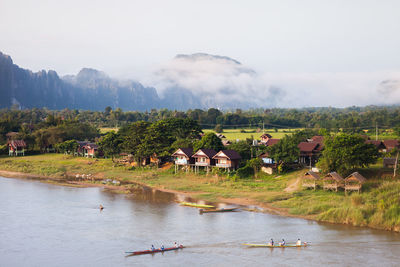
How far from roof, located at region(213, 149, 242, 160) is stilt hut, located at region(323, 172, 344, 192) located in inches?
643

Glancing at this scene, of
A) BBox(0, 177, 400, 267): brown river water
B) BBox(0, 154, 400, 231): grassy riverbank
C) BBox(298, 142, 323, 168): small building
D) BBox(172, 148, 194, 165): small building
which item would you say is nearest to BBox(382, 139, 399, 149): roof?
BBox(298, 142, 323, 168): small building

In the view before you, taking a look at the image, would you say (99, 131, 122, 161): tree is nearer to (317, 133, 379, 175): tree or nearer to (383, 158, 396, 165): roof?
(317, 133, 379, 175): tree

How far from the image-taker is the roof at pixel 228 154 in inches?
2452

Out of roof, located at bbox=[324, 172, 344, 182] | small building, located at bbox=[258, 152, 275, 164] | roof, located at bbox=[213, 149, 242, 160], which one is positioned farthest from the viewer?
roof, located at bbox=[213, 149, 242, 160]

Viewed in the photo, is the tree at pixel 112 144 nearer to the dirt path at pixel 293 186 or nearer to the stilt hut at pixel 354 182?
the dirt path at pixel 293 186

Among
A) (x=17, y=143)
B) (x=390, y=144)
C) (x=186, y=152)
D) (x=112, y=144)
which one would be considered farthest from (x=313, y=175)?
(x=17, y=143)

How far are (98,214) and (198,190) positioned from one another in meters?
15.7

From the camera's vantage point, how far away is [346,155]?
163 feet

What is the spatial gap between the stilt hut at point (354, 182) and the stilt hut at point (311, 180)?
355cm

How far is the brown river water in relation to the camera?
3158 cm

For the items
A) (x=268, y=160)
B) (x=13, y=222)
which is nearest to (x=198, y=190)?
(x=268, y=160)

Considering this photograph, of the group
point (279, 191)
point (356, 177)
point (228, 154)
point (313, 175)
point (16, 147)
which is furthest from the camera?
point (16, 147)

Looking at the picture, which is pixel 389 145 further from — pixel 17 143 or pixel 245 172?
pixel 17 143

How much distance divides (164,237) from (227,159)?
27346 mm
